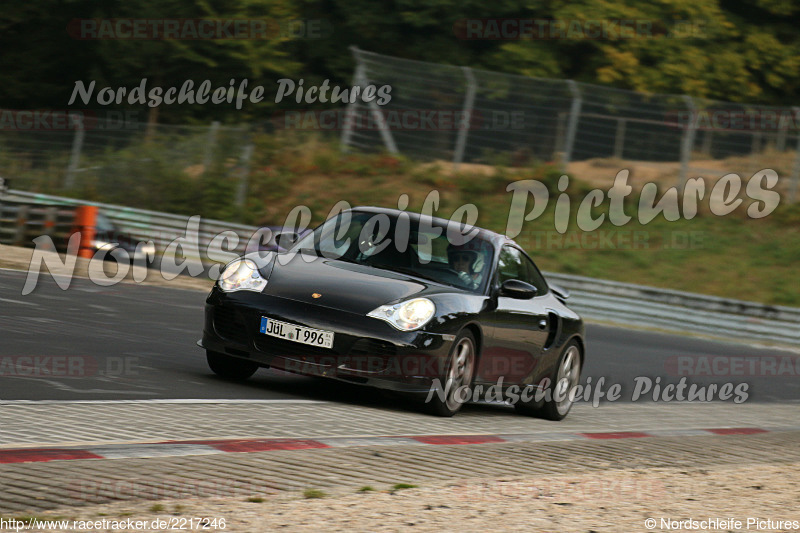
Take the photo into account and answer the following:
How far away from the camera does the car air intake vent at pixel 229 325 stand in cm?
918

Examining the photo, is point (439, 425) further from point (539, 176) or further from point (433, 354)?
point (539, 176)

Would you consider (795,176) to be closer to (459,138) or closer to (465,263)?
(459,138)

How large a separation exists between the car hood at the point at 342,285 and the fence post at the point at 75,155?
72.1ft

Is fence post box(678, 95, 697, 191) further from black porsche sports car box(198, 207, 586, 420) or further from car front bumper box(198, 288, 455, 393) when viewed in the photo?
car front bumper box(198, 288, 455, 393)

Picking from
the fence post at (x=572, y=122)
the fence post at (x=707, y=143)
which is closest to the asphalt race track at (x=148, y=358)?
the fence post at (x=572, y=122)

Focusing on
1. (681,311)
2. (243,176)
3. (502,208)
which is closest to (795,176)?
(502,208)

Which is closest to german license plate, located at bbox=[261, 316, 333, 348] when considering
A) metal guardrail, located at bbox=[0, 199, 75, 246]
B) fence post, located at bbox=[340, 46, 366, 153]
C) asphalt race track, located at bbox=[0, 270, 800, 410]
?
asphalt race track, located at bbox=[0, 270, 800, 410]

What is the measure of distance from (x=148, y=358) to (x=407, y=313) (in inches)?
105

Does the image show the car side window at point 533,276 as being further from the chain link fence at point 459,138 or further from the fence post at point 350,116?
the fence post at point 350,116

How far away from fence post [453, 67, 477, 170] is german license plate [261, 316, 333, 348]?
21.3 meters

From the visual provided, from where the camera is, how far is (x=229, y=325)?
30.4ft

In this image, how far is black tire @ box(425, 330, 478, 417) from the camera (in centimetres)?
920

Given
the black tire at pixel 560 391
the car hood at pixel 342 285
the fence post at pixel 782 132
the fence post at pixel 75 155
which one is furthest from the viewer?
the fence post at pixel 782 132

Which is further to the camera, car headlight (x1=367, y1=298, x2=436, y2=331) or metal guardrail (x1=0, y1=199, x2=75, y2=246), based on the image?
metal guardrail (x1=0, y1=199, x2=75, y2=246)
